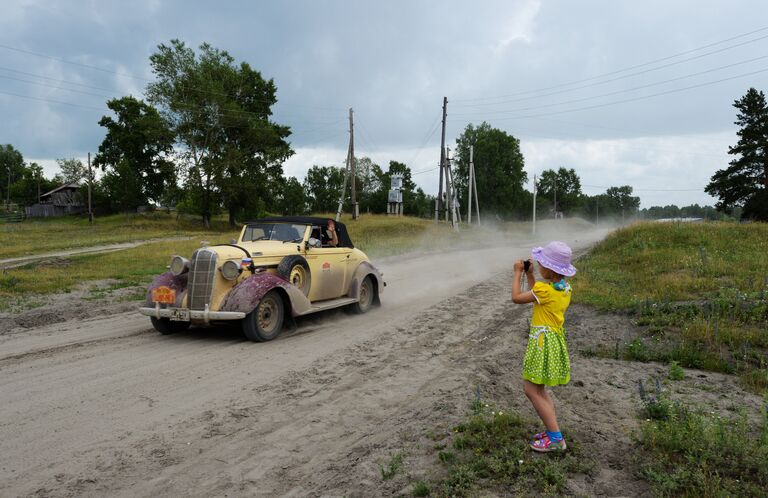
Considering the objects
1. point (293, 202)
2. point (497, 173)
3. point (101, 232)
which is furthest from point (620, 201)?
point (101, 232)

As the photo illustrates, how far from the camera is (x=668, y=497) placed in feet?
11.6

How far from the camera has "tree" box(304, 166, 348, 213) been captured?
111m

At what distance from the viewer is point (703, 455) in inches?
156

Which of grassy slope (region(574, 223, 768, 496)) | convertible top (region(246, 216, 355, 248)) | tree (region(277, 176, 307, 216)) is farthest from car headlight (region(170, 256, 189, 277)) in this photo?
tree (region(277, 176, 307, 216))

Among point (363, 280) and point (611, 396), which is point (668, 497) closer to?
point (611, 396)

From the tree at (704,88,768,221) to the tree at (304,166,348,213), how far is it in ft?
228

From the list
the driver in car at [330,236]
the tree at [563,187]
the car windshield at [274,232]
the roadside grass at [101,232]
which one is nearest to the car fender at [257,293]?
the car windshield at [274,232]

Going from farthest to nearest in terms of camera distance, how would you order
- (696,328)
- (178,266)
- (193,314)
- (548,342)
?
(178,266) → (193,314) → (696,328) → (548,342)

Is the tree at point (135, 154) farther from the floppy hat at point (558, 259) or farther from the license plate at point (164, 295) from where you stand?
the floppy hat at point (558, 259)

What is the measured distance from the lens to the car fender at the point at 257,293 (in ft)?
27.4

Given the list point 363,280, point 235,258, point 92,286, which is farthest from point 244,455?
point 92,286

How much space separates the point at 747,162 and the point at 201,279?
63288 millimetres

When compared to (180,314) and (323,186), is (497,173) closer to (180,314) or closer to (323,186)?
(323,186)

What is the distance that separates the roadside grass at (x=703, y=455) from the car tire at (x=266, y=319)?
18.6 ft
